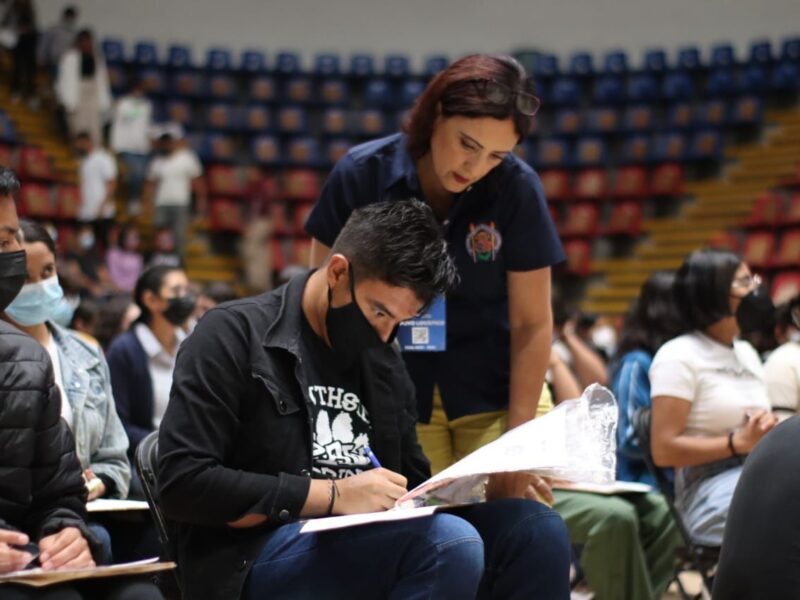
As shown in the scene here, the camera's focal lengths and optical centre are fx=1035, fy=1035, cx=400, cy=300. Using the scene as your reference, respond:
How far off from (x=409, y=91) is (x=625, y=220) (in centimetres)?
316

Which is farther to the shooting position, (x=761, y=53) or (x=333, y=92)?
(x=333, y=92)

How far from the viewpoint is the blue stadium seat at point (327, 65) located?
42.9 ft

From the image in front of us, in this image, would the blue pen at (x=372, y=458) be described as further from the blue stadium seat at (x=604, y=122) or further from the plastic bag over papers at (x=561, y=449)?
the blue stadium seat at (x=604, y=122)


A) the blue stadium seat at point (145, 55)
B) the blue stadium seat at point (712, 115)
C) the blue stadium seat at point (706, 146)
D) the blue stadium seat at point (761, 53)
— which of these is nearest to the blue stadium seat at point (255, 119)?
the blue stadium seat at point (145, 55)

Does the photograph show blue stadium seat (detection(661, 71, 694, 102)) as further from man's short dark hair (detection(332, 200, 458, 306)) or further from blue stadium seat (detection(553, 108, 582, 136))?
man's short dark hair (detection(332, 200, 458, 306))

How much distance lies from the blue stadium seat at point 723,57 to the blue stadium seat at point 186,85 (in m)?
6.29

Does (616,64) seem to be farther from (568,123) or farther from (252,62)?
(252,62)

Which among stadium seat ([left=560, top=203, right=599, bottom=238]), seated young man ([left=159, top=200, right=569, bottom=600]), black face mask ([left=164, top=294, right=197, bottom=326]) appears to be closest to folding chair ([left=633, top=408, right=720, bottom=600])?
seated young man ([left=159, top=200, right=569, bottom=600])

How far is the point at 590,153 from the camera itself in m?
12.3

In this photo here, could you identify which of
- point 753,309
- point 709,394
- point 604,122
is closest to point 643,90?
point 604,122

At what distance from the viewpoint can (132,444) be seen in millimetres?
3510

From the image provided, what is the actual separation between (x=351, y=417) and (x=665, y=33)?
12765 mm

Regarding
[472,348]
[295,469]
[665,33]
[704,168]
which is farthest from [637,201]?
[295,469]

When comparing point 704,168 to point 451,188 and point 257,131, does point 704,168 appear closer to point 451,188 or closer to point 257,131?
point 257,131
